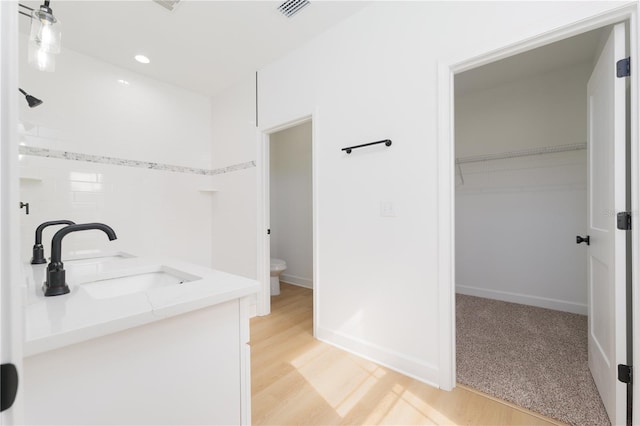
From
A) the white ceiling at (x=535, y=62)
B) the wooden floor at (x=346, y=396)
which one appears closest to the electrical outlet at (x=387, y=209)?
the wooden floor at (x=346, y=396)

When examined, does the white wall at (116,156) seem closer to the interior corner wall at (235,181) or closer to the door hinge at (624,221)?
the interior corner wall at (235,181)

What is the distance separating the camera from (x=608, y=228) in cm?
137

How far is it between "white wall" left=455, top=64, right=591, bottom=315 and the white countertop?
326 centimetres

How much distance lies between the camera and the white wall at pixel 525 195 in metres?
2.78

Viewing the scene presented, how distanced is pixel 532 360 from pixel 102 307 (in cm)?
250

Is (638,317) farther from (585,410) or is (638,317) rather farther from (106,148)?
(106,148)

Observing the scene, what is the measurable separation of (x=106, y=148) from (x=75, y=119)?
326 mm

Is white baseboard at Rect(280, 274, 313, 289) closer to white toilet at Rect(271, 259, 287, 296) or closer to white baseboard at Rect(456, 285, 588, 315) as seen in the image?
white toilet at Rect(271, 259, 287, 296)

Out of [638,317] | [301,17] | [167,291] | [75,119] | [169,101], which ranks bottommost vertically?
[638,317]

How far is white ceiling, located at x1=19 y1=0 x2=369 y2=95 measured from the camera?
6.61ft

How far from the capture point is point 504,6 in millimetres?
1472

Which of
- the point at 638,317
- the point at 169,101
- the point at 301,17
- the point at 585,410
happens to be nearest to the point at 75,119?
the point at 169,101

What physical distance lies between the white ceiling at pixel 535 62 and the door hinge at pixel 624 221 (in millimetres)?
1955

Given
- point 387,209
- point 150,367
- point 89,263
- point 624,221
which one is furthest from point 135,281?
point 624,221
